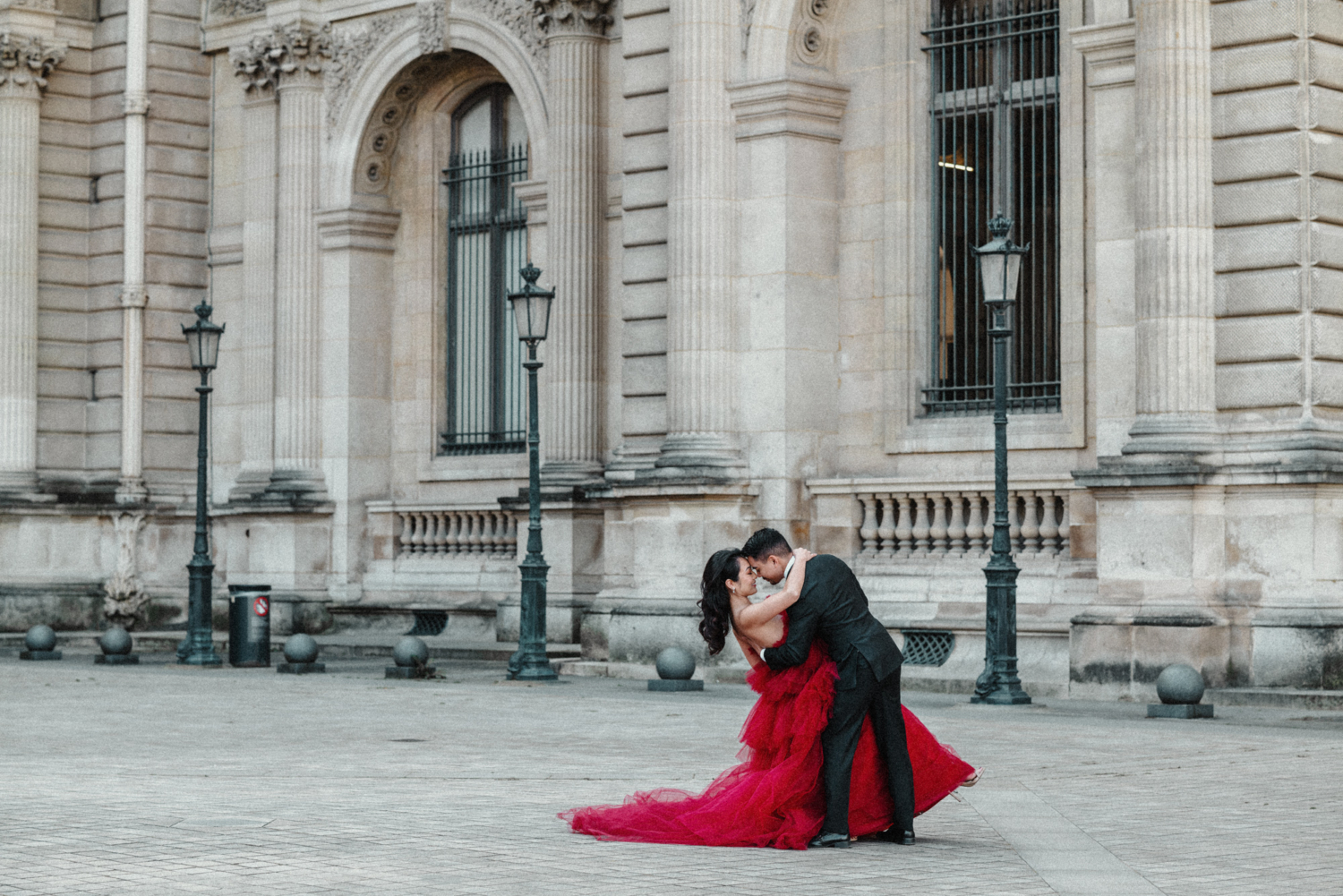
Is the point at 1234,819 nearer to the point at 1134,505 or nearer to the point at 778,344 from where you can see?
the point at 1134,505

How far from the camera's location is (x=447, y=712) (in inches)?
728

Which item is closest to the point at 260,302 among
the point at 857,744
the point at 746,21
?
the point at 746,21

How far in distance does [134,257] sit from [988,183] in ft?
44.5

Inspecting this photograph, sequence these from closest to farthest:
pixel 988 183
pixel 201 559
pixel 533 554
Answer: pixel 533 554 < pixel 988 183 < pixel 201 559

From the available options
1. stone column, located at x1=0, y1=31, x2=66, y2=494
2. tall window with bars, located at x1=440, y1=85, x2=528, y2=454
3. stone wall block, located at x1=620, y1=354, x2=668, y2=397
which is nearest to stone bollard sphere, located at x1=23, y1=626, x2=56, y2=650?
stone column, located at x1=0, y1=31, x2=66, y2=494

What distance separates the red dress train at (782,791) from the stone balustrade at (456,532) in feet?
55.0

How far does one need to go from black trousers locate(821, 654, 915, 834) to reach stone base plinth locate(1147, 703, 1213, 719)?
7.48 meters

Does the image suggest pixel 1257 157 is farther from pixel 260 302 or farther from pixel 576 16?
pixel 260 302

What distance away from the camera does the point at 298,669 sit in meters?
24.5

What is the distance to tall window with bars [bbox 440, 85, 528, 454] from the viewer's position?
28.5 metres

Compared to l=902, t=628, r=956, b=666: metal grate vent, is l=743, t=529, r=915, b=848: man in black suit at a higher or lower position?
higher

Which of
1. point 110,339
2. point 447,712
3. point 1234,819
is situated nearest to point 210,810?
point 1234,819

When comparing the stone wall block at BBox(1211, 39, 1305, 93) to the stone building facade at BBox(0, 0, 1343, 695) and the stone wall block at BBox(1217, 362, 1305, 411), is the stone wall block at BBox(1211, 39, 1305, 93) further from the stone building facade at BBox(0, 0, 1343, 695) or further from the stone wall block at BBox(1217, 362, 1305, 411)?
the stone wall block at BBox(1217, 362, 1305, 411)

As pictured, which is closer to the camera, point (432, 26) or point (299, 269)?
point (432, 26)
